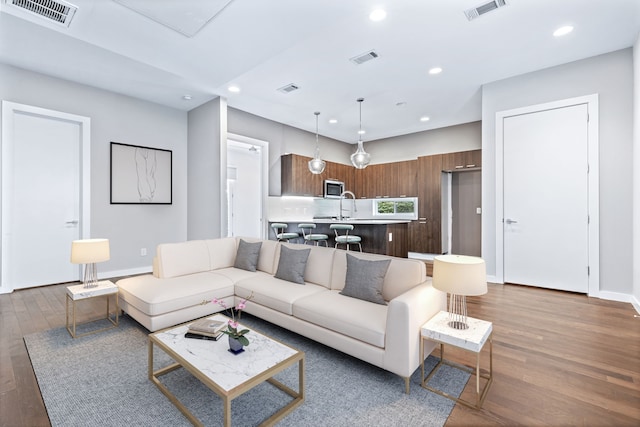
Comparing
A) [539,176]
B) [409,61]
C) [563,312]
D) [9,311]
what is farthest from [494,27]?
[9,311]

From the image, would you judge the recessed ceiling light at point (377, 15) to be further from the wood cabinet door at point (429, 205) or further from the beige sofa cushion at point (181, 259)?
the wood cabinet door at point (429, 205)

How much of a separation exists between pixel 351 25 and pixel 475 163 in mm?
4215

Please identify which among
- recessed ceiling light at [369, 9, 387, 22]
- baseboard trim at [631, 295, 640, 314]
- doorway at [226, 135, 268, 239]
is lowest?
baseboard trim at [631, 295, 640, 314]

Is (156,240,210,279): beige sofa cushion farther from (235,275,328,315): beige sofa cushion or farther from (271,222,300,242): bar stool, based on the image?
(271,222,300,242): bar stool

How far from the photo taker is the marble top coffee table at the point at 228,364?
56.9 inches

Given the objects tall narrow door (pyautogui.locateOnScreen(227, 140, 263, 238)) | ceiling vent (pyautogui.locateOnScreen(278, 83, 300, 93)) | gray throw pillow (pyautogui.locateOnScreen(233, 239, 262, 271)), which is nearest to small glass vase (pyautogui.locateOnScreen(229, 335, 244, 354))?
gray throw pillow (pyautogui.locateOnScreen(233, 239, 262, 271))

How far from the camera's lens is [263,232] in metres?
6.21

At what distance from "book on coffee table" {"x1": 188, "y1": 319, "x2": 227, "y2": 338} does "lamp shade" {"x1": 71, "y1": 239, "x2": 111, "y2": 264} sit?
151cm

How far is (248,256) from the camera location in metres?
3.59

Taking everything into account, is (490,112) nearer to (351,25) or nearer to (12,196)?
(351,25)

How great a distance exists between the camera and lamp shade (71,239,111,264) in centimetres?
277

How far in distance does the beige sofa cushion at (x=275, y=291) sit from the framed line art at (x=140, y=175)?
317 cm

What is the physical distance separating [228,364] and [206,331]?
39cm

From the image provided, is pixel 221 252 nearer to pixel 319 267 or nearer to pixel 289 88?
pixel 319 267
